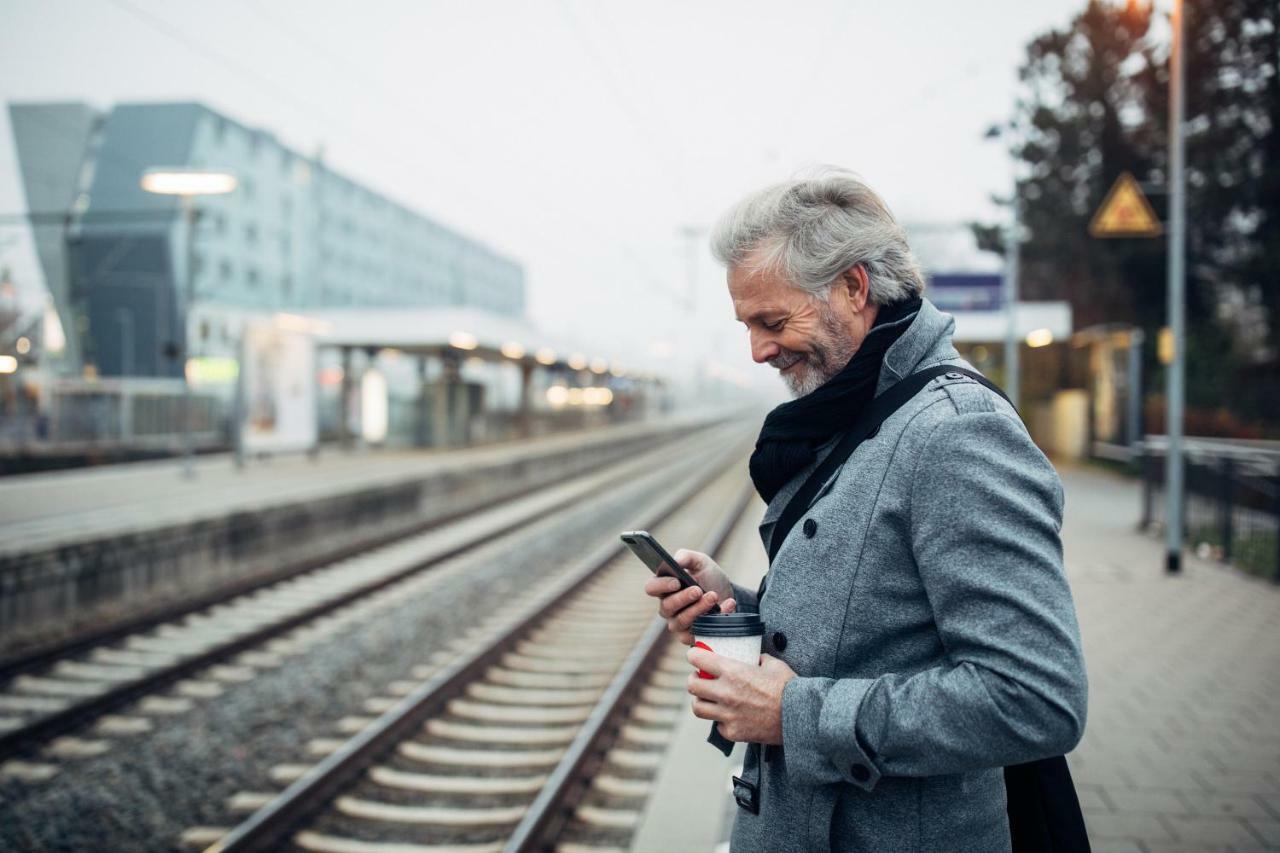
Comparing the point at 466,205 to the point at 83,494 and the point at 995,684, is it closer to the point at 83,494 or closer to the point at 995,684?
the point at 83,494

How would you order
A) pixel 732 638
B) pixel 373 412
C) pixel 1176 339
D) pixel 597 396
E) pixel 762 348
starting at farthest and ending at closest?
pixel 597 396 → pixel 373 412 → pixel 1176 339 → pixel 762 348 → pixel 732 638

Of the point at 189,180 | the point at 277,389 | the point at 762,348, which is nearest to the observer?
the point at 762,348

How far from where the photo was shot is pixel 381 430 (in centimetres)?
2723

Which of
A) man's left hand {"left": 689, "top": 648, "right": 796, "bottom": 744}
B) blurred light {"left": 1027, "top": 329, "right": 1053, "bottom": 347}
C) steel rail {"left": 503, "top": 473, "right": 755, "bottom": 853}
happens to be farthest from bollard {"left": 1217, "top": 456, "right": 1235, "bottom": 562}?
blurred light {"left": 1027, "top": 329, "right": 1053, "bottom": 347}

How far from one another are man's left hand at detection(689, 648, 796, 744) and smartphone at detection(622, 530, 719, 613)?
22 cm

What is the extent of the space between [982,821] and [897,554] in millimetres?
459

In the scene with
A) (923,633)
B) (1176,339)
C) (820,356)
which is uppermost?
(1176,339)

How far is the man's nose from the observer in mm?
1618

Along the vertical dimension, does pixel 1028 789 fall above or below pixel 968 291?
below

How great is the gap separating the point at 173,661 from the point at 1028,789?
22.5ft

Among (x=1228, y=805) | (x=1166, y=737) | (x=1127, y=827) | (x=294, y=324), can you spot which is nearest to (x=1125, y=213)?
(x=1166, y=737)

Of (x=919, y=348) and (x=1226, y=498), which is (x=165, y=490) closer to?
(x=1226, y=498)

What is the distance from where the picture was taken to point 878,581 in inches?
56.2

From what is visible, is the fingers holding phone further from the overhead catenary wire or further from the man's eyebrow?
the overhead catenary wire
